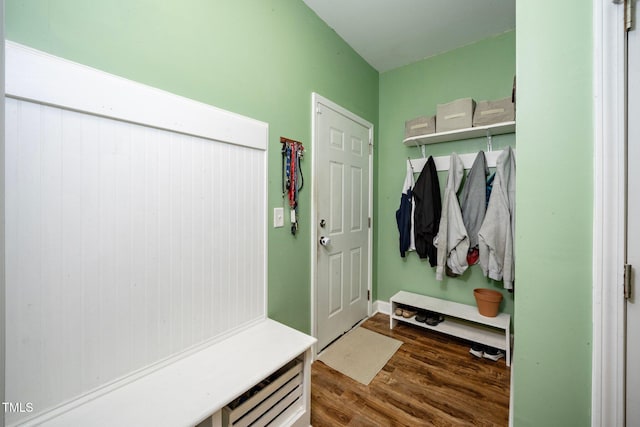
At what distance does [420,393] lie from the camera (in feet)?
5.26

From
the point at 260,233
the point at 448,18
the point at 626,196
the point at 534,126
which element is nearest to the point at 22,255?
the point at 260,233

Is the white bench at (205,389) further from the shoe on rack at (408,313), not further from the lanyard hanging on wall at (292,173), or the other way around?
the shoe on rack at (408,313)

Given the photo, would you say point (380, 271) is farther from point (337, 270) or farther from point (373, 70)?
point (373, 70)

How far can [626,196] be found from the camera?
799 millimetres

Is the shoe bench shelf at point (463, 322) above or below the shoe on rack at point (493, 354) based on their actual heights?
above

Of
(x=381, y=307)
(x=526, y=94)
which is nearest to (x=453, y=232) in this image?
(x=381, y=307)

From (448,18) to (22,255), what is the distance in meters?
2.90

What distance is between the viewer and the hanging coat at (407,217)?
248cm

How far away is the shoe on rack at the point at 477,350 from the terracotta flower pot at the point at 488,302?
0.27 m

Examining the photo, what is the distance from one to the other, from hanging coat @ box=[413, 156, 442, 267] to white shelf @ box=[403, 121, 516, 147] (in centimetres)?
19

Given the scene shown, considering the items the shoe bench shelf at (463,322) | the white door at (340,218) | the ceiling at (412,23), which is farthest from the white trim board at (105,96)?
the shoe bench shelf at (463,322)

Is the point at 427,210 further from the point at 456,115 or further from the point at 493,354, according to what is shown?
the point at 493,354

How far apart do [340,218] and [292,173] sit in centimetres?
73

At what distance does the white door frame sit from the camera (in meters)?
0.80
